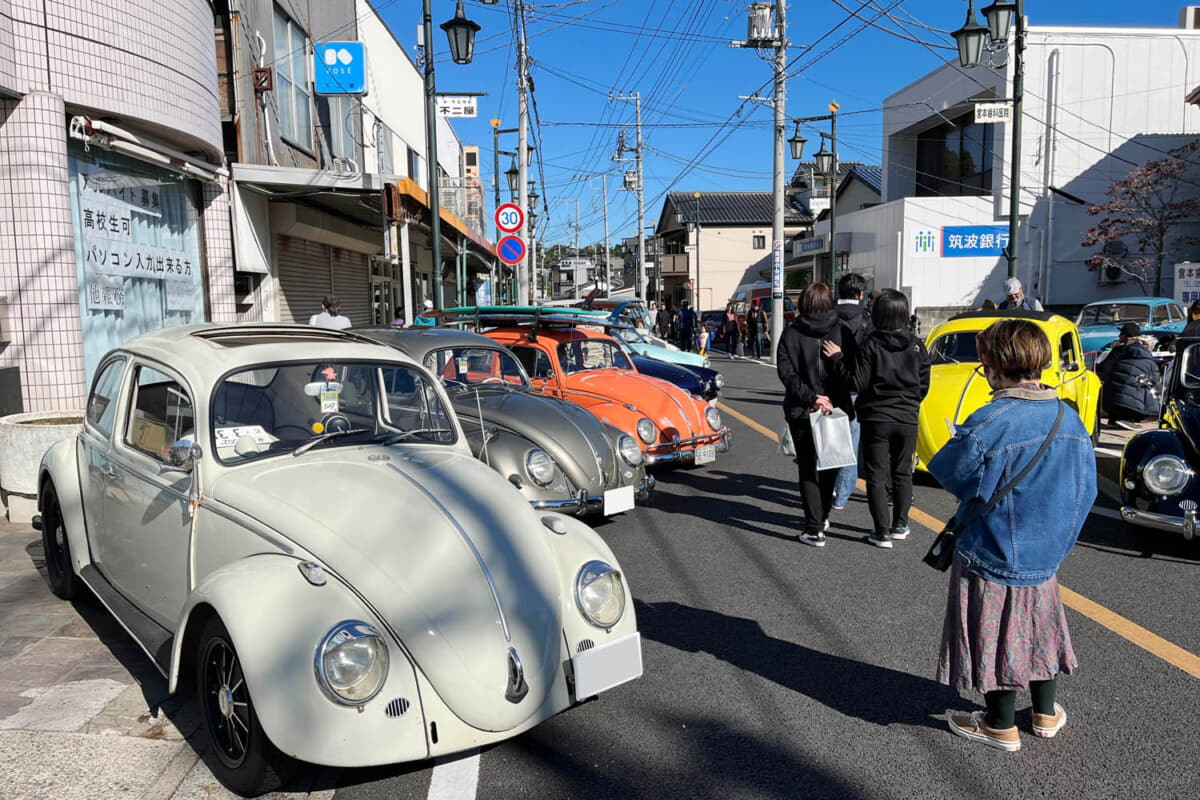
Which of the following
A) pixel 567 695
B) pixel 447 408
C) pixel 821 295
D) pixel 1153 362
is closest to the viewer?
pixel 567 695

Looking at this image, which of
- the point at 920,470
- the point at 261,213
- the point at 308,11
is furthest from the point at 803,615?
the point at 308,11

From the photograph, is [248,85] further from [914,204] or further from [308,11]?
[914,204]

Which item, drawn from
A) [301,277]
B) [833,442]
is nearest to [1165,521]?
[833,442]

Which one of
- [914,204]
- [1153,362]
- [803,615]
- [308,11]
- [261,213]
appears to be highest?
[308,11]

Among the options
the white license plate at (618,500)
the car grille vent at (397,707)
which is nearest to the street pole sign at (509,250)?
the white license plate at (618,500)

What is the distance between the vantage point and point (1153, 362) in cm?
947

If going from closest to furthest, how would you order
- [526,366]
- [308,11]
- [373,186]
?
[526,366]
[373,186]
[308,11]

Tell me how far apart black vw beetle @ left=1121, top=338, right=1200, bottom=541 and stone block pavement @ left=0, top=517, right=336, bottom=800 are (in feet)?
16.8

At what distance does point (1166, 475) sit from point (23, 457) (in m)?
8.14

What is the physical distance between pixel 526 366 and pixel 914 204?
70.9ft

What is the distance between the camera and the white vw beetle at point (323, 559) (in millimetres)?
2736

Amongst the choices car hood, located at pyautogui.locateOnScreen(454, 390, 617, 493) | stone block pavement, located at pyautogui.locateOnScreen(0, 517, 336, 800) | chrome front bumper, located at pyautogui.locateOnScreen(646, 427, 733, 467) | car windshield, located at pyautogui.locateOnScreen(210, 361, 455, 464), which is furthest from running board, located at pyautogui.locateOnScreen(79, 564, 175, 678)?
chrome front bumper, located at pyautogui.locateOnScreen(646, 427, 733, 467)

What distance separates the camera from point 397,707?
2.73 m

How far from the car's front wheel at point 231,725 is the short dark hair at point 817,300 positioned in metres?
4.32
